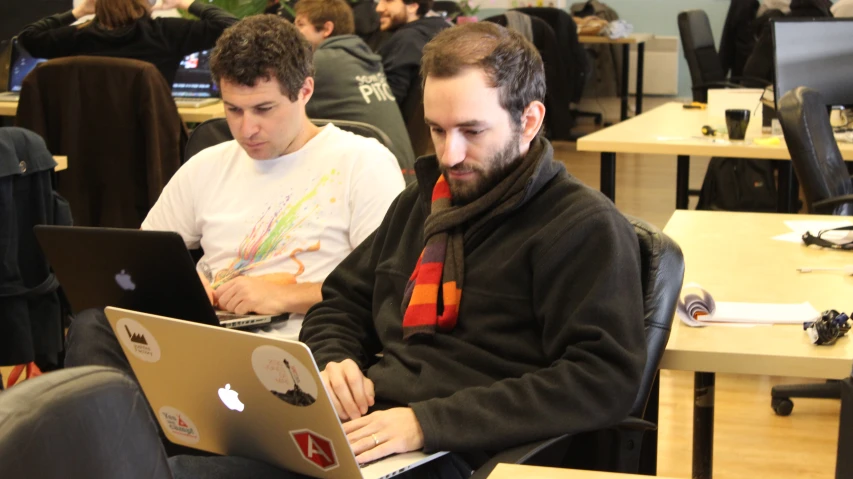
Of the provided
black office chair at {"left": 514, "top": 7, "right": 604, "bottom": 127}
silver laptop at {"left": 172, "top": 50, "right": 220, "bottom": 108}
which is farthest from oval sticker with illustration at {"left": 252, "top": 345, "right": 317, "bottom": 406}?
black office chair at {"left": 514, "top": 7, "right": 604, "bottom": 127}

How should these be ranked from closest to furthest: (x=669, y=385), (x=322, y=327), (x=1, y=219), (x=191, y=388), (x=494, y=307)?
(x=191, y=388)
(x=494, y=307)
(x=322, y=327)
(x=1, y=219)
(x=669, y=385)

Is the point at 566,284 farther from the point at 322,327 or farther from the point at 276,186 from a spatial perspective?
the point at 276,186

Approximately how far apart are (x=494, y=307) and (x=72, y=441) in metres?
0.95

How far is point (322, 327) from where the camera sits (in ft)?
5.73

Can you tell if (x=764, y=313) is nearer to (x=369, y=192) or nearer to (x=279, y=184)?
(x=369, y=192)

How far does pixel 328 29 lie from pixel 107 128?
91cm

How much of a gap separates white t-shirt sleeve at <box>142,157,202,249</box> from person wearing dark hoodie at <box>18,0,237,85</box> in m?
1.96

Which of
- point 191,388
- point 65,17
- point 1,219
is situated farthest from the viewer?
point 65,17

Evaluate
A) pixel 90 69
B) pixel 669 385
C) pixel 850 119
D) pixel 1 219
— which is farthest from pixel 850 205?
pixel 90 69

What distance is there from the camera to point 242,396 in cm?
134

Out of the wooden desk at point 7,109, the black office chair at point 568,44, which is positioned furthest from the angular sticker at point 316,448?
the black office chair at point 568,44

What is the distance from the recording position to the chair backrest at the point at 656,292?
5.02 feet

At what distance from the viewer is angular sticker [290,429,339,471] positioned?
1294 millimetres

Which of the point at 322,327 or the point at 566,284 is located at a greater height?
the point at 566,284
